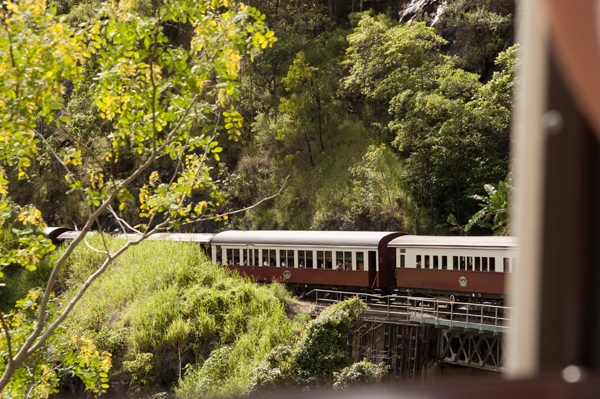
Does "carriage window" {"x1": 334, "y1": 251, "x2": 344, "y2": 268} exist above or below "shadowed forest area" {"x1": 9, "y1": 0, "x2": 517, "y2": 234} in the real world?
below

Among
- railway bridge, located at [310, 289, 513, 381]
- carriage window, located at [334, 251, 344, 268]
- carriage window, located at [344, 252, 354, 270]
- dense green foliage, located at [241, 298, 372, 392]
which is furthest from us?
carriage window, located at [334, 251, 344, 268]

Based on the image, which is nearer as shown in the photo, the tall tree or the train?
the tall tree

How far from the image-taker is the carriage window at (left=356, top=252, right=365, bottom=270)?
15.0 m

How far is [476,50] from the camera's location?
22000 mm

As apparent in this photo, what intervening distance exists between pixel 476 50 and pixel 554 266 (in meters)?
23.9

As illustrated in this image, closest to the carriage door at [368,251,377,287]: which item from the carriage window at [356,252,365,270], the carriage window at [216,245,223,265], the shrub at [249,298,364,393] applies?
the carriage window at [356,252,365,270]

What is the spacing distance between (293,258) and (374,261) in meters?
2.87

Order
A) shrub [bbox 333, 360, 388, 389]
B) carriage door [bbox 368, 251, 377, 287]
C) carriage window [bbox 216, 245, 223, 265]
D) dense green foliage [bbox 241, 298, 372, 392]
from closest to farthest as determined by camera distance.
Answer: shrub [bbox 333, 360, 388, 389]
dense green foliage [bbox 241, 298, 372, 392]
carriage door [bbox 368, 251, 377, 287]
carriage window [bbox 216, 245, 223, 265]

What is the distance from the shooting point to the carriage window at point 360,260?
1496 centimetres

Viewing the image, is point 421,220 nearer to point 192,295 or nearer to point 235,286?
point 235,286

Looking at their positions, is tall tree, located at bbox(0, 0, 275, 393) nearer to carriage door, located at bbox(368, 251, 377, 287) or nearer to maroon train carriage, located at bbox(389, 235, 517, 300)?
maroon train carriage, located at bbox(389, 235, 517, 300)

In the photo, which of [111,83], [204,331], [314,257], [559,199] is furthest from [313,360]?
[559,199]

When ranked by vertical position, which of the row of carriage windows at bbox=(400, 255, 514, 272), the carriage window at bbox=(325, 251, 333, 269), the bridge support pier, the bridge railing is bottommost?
the bridge support pier

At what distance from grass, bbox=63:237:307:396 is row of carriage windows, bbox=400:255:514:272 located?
3.92 meters
